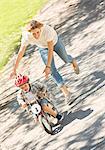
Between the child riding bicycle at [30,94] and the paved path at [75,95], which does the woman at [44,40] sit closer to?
the child riding bicycle at [30,94]

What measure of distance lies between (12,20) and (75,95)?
362 inches

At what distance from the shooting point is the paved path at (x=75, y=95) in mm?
7660

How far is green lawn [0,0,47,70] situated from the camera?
14.8m

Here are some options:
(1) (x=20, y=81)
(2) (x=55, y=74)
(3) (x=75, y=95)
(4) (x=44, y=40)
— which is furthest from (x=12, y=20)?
(1) (x=20, y=81)

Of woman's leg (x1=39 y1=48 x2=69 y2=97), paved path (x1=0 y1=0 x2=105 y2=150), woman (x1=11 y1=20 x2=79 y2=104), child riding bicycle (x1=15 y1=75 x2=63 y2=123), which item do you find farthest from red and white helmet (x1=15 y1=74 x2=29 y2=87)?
paved path (x1=0 y1=0 x2=105 y2=150)

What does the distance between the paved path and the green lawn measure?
1.01 meters

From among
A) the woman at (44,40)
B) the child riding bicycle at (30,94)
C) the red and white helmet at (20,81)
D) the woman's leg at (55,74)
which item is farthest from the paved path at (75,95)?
the red and white helmet at (20,81)

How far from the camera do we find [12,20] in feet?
57.9

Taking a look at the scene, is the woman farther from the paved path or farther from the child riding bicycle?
the paved path

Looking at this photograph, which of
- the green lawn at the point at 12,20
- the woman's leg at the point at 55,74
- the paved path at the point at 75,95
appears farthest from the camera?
the green lawn at the point at 12,20

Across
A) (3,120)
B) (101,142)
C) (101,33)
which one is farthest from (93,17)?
(101,142)

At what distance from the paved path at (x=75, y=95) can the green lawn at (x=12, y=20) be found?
3.31 feet

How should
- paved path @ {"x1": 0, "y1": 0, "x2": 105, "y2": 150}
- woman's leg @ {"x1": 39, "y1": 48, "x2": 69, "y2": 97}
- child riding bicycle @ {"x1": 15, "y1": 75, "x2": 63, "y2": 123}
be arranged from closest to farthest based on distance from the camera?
paved path @ {"x1": 0, "y1": 0, "x2": 105, "y2": 150}
child riding bicycle @ {"x1": 15, "y1": 75, "x2": 63, "y2": 123}
woman's leg @ {"x1": 39, "y1": 48, "x2": 69, "y2": 97}

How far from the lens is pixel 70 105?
346 inches
